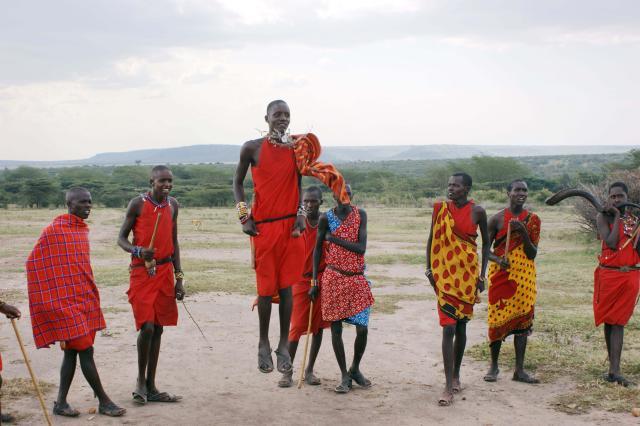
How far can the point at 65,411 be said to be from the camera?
629 cm

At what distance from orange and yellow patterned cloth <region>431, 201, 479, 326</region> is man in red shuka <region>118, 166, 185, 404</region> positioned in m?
2.46

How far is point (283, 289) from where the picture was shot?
6.34 metres

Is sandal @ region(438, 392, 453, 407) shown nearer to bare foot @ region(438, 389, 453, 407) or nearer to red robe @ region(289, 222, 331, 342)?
bare foot @ region(438, 389, 453, 407)

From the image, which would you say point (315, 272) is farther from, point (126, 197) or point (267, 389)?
point (126, 197)

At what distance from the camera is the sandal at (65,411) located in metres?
6.29

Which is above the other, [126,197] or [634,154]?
[634,154]

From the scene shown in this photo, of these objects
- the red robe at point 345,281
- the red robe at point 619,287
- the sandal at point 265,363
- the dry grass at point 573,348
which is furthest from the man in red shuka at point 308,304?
the red robe at point 619,287

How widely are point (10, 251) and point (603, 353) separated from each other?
14980 millimetres

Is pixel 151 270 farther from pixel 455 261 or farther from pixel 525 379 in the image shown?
pixel 525 379

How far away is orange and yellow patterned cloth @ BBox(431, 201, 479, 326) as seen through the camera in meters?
6.96

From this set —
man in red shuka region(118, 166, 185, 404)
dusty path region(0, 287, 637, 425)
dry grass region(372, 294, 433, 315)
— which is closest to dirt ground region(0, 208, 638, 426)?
dusty path region(0, 287, 637, 425)

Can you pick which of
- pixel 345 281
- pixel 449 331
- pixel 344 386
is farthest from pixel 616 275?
pixel 344 386

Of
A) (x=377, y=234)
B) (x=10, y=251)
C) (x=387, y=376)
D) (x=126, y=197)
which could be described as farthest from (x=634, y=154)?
(x=387, y=376)

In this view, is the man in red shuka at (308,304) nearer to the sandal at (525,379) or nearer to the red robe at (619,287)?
the sandal at (525,379)
